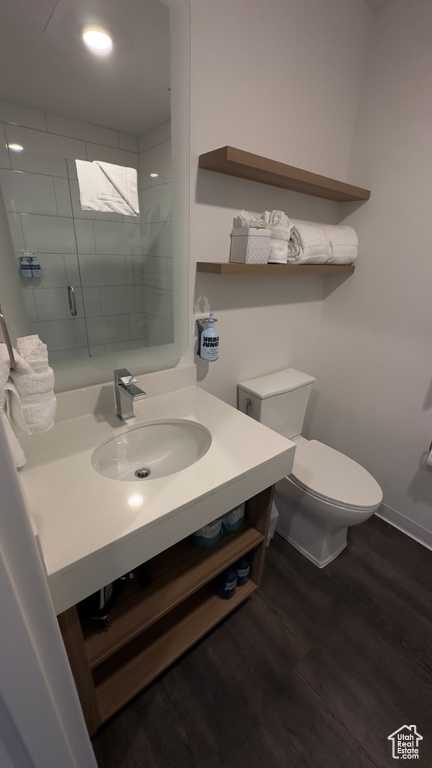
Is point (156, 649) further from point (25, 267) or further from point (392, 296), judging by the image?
point (392, 296)

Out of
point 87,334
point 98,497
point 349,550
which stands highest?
point 87,334

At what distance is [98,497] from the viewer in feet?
2.59

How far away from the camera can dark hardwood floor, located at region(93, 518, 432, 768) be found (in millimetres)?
979

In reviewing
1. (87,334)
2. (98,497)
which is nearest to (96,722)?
(98,497)

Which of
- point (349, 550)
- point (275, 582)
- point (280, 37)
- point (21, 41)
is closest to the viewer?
point (21, 41)

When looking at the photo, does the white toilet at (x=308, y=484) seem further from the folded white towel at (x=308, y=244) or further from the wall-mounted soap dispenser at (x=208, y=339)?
the folded white towel at (x=308, y=244)

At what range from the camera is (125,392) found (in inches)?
41.4

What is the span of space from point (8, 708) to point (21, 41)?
4.22ft

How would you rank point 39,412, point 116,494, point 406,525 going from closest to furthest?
point 39,412, point 116,494, point 406,525

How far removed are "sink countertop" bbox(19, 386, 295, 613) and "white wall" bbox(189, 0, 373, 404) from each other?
0.51 m

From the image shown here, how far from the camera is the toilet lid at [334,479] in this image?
4.50 feet

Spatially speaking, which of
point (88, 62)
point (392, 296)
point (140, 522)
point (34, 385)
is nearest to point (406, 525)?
point (392, 296)

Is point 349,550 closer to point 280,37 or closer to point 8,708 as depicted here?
point 8,708

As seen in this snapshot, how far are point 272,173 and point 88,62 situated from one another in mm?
640
